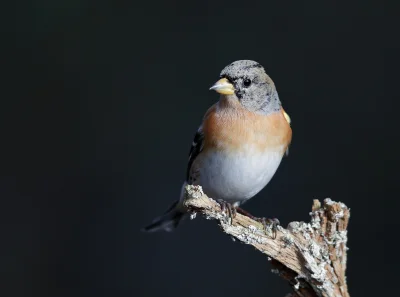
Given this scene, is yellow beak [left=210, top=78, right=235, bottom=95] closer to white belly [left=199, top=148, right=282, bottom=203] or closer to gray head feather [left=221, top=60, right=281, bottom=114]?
gray head feather [left=221, top=60, right=281, bottom=114]

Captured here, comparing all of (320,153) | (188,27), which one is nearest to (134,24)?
(188,27)

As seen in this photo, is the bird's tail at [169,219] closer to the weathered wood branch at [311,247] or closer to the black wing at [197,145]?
the black wing at [197,145]

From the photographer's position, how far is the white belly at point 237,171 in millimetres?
2092

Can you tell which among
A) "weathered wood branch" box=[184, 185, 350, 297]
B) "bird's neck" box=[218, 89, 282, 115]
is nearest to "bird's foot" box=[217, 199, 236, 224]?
"weathered wood branch" box=[184, 185, 350, 297]

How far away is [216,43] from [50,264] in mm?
1265

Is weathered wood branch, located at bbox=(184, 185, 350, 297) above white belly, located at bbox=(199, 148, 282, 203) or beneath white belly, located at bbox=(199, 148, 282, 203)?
beneath

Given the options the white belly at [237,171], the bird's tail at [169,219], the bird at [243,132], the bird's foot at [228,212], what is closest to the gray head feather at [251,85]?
the bird at [243,132]

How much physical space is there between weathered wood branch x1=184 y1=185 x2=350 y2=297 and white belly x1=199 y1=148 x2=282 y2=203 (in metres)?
0.29

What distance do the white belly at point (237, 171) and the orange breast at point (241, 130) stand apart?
24 mm

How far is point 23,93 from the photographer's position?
354 centimetres

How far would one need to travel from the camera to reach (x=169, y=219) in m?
2.49

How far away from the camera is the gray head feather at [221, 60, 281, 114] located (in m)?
2.05

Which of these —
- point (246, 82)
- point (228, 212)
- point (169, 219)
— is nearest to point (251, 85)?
point (246, 82)

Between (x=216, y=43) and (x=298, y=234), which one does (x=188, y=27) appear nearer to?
(x=216, y=43)
